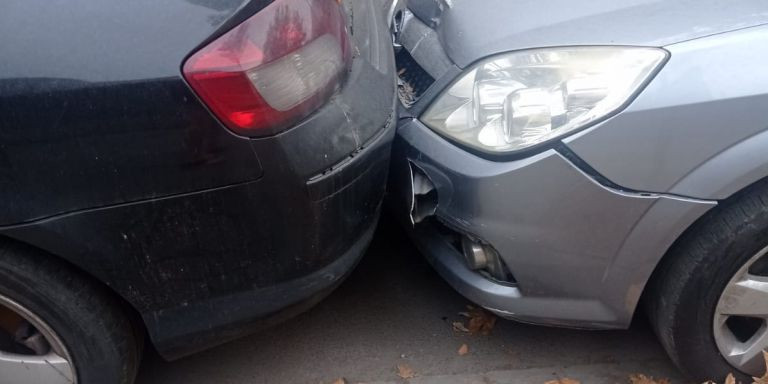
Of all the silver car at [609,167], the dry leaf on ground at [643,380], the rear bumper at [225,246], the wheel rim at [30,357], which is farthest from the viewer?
the dry leaf on ground at [643,380]

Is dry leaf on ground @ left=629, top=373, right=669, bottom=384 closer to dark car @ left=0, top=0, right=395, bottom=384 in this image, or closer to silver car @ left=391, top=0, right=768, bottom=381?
silver car @ left=391, top=0, right=768, bottom=381

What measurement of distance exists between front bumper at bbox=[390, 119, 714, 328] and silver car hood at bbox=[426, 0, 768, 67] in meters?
0.35

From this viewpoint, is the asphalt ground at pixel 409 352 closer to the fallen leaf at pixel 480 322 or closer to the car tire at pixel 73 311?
the fallen leaf at pixel 480 322

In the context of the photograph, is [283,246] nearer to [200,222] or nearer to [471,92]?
[200,222]

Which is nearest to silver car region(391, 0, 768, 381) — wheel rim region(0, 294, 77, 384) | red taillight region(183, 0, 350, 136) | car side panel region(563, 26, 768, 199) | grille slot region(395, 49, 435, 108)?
car side panel region(563, 26, 768, 199)

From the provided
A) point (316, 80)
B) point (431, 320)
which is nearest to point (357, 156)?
point (316, 80)

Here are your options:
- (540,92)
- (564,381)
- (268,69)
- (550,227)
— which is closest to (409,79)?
(540,92)

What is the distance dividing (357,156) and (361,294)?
3.45 feet

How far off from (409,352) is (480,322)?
0.31 m

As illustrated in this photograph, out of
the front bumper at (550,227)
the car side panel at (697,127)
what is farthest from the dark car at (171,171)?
the car side panel at (697,127)

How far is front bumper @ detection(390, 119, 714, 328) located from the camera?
6.75 feet

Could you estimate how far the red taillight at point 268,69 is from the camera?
175 cm

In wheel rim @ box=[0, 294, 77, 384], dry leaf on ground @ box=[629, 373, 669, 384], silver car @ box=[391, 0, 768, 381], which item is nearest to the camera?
Result: silver car @ box=[391, 0, 768, 381]

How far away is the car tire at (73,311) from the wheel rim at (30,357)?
0.09ft
